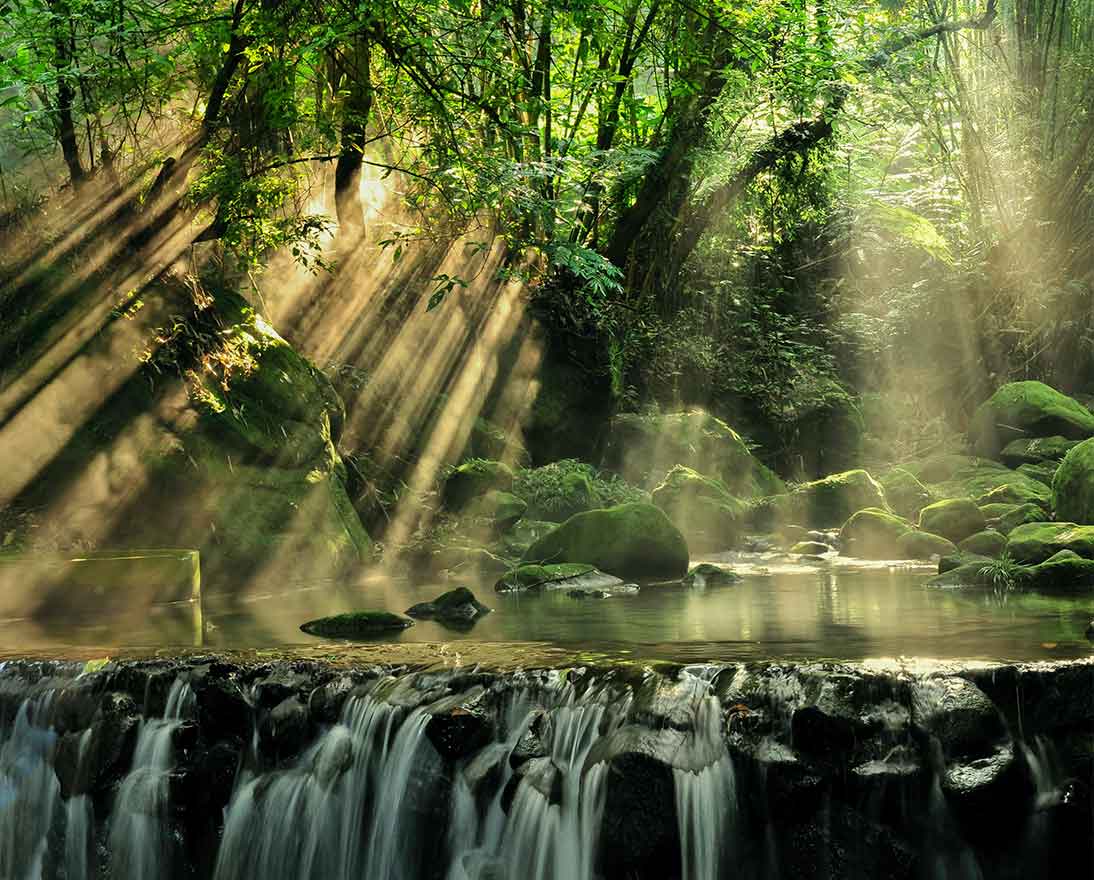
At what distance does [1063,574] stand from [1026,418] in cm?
1056

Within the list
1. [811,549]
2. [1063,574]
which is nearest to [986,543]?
[1063,574]

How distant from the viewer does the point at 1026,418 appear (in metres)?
19.7

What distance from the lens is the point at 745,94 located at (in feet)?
58.7

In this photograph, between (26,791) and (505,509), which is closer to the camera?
(26,791)

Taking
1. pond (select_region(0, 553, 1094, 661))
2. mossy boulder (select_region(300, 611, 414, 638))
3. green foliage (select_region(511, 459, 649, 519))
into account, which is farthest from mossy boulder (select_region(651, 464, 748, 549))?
mossy boulder (select_region(300, 611, 414, 638))

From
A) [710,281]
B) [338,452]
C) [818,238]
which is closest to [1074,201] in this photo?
[818,238]

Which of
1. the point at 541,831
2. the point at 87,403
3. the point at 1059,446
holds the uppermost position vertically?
the point at 1059,446

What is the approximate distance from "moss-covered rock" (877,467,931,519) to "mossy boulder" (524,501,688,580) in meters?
5.63

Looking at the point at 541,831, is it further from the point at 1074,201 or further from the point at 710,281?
the point at 1074,201

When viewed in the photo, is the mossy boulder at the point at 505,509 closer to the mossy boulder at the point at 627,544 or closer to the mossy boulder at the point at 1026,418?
the mossy boulder at the point at 627,544

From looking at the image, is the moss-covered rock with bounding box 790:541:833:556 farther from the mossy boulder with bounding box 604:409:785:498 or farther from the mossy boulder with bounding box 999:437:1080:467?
the mossy boulder with bounding box 999:437:1080:467

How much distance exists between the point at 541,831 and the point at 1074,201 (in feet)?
62.8

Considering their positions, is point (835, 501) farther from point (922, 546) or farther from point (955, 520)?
point (922, 546)

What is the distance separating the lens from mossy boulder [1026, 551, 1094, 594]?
386 inches
